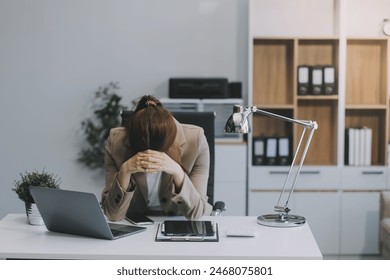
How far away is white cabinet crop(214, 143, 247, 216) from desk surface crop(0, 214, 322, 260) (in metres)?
2.22

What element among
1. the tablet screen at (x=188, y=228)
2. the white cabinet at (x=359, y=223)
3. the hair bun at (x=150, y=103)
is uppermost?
the hair bun at (x=150, y=103)

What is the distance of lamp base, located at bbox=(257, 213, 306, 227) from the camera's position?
234 cm

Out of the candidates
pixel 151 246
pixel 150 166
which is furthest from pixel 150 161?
pixel 151 246

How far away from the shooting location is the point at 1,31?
16.1 ft

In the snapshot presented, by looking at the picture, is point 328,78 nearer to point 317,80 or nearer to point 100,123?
point 317,80

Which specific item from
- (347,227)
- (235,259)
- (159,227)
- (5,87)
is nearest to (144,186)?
(159,227)

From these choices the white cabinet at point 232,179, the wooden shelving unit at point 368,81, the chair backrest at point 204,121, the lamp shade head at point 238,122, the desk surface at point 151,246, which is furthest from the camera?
the wooden shelving unit at point 368,81

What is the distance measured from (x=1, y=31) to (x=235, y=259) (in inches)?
141

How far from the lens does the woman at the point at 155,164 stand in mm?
2369

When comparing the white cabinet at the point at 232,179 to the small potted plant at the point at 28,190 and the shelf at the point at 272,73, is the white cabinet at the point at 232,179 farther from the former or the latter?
the small potted plant at the point at 28,190

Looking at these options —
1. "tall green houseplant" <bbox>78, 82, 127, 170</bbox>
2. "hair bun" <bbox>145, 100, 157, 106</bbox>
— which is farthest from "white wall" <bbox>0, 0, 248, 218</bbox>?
"hair bun" <bbox>145, 100, 157, 106</bbox>

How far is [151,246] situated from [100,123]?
9.72ft

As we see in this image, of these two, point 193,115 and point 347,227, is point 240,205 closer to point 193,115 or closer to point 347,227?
point 347,227

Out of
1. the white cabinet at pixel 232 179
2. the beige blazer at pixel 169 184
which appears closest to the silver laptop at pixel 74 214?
the beige blazer at pixel 169 184
